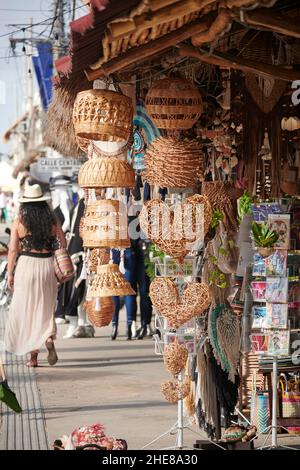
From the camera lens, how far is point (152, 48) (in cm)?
698

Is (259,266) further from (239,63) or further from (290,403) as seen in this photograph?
(239,63)

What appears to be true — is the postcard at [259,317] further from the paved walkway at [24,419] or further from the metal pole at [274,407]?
the paved walkway at [24,419]

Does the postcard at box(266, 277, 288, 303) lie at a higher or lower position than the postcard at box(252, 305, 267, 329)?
higher

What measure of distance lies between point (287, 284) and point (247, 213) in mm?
836

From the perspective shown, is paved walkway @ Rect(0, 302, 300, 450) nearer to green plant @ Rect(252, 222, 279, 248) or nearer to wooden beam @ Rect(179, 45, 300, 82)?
green plant @ Rect(252, 222, 279, 248)

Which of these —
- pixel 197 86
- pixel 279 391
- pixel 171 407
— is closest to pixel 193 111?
pixel 197 86

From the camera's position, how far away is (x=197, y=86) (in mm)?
8984

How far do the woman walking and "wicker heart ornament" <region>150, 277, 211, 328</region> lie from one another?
426cm

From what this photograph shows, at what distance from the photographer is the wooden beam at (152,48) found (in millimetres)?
6750

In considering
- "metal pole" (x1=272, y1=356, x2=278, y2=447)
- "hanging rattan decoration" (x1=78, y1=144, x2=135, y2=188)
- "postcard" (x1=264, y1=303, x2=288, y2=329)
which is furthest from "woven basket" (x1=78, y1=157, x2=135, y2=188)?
"metal pole" (x1=272, y1=356, x2=278, y2=447)

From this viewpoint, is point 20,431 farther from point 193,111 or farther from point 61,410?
point 193,111

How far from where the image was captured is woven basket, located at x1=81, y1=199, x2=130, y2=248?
27.3 feet

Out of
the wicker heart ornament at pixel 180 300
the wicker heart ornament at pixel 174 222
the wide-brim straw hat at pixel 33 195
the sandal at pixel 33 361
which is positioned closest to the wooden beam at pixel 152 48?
the wicker heart ornament at pixel 174 222

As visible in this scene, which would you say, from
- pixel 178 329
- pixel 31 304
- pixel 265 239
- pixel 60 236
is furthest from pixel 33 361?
pixel 265 239
